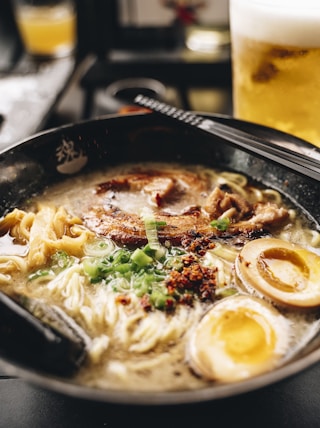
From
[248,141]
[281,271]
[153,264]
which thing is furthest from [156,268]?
[248,141]

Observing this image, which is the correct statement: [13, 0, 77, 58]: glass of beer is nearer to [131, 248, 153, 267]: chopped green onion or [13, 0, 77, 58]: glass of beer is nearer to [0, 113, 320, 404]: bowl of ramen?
[0, 113, 320, 404]: bowl of ramen

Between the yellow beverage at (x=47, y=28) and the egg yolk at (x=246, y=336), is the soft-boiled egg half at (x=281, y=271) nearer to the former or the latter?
the egg yolk at (x=246, y=336)

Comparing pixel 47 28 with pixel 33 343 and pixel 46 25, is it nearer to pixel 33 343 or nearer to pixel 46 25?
pixel 46 25

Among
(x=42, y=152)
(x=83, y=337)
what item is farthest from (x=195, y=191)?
(x=83, y=337)

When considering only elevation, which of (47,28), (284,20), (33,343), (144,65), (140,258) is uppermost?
(284,20)

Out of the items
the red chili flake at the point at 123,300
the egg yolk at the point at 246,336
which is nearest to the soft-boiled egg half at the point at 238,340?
the egg yolk at the point at 246,336

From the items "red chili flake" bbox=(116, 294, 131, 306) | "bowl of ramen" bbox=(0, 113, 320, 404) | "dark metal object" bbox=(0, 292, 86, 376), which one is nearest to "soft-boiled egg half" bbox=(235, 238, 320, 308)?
→ "bowl of ramen" bbox=(0, 113, 320, 404)

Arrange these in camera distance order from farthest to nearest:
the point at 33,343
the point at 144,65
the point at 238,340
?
the point at 144,65 < the point at 238,340 < the point at 33,343
